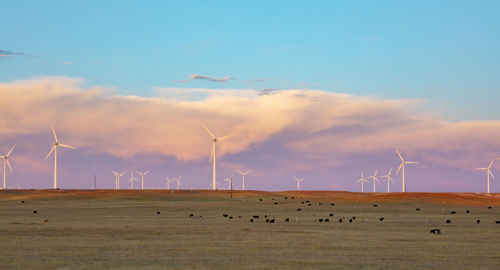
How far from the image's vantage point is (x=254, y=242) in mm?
44688

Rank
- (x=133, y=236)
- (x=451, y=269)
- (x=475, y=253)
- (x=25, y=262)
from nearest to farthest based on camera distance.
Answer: (x=451, y=269) → (x=25, y=262) → (x=475, y=253) → (x=133, y=236)

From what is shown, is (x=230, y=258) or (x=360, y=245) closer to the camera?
(x=230, y=258)

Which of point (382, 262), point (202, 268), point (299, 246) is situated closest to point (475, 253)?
point (382, 262)

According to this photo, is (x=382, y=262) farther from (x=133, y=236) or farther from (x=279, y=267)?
(x=133, y=236)

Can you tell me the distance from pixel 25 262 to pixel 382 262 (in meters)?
16.4

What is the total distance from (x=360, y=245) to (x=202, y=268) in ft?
47.3

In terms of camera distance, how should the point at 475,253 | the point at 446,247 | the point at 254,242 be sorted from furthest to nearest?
the point at 254,242
the point at 446,247
the point at 475,253

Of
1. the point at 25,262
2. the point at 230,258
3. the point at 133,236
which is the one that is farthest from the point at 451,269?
the point at 133,236

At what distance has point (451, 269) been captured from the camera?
31.3m

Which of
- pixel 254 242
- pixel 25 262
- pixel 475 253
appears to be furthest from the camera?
pixel 254 242

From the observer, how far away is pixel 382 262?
33.7 metres

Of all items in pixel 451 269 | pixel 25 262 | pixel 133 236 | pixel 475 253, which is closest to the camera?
pixel 451 269

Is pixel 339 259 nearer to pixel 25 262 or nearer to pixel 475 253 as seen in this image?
pixel 475 253

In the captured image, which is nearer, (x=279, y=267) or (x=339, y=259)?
(x=279, y=267)
